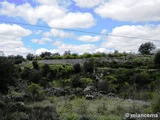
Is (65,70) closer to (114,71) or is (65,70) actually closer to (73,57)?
(114,71)

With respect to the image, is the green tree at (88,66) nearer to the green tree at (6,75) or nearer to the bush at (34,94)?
the bush at (34,94)

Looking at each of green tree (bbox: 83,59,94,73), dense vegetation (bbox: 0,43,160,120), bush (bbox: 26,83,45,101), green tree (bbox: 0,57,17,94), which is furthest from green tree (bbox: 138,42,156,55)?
green tree (bbox: 0,57,17,94)

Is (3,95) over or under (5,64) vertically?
under

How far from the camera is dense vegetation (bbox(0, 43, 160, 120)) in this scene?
14875mm

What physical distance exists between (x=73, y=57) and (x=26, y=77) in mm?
28638

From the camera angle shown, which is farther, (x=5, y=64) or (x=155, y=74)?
(x=155, y=74)

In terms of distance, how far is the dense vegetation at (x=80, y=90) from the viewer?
14.9 metres

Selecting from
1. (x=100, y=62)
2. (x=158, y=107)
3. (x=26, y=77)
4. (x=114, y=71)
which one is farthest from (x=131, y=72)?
(x=158, y=107)

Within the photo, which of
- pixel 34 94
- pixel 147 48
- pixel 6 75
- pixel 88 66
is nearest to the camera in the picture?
pixel 6 75

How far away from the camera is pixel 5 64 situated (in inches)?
806

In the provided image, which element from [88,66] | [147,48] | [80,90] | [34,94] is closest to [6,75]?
[34,94]

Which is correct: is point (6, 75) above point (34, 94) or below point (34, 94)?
above

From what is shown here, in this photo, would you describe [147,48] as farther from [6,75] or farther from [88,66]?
[6,75]

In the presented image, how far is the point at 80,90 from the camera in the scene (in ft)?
100
